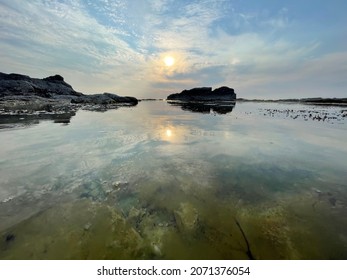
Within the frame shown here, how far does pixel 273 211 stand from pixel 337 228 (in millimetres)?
1093

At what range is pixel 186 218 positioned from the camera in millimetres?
4047

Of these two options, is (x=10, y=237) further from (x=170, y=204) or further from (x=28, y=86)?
(x=28, y=86)

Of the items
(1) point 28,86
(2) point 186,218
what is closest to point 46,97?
(1) point 28,86

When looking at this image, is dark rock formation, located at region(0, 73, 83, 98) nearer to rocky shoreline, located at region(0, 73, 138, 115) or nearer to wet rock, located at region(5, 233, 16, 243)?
rocky shoreline, located at region(0, 73, 138, 115)

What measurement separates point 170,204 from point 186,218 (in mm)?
604

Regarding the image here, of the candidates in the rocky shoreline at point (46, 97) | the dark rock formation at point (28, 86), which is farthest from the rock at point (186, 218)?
the dark rock formation at point (28, 86)

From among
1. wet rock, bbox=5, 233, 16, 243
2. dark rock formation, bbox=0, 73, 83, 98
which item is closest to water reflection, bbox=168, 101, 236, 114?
wet rock, bbox=5, 233, 16, 243

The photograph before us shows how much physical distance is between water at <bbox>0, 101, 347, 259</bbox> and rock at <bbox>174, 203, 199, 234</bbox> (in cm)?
2

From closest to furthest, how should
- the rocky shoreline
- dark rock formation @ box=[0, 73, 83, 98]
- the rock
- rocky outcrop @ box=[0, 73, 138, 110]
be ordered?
1. the rock
2. the rocky shoreline
3. rocky outcrop @ box=[0, 73, 138, 110]
4. dark rock formation @ box=[0, 73, 83, 98]

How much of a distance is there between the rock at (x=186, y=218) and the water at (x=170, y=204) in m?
0.02

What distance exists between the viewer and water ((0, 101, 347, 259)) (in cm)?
331

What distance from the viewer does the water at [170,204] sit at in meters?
3.31

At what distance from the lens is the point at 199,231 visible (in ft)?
12.2
